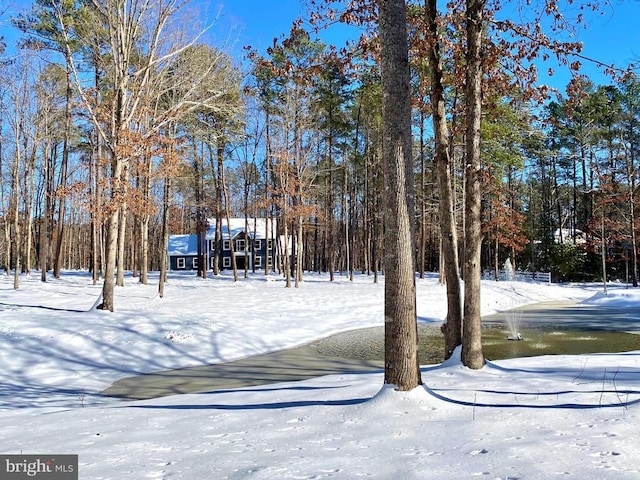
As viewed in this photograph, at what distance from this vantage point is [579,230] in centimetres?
4103

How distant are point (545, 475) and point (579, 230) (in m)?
44.2

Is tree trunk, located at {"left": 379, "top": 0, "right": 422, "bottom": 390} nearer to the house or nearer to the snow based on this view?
the snow

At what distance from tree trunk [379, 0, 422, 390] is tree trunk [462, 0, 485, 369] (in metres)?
2.06

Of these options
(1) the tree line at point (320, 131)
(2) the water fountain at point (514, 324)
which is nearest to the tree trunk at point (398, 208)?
(1) the tree line at point (320, 131)

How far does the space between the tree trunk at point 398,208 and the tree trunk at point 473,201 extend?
6.76ft

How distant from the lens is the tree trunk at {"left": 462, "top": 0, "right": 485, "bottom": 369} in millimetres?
6414

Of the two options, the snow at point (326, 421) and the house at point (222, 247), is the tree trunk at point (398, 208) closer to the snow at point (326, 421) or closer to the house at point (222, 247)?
the snow at point (326, 421)

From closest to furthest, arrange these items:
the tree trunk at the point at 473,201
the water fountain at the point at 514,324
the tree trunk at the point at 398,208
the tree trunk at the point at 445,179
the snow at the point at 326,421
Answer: the snow at the point at 326,421, the tree trunk at the point at 398,208, the tree trunk at the point at 473,201, the tree trunk at the point at 445,179, the water fountain at the point at 514,324

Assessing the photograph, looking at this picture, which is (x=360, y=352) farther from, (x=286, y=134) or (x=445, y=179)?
(x=286, y=134)

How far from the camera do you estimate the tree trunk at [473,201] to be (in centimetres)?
641

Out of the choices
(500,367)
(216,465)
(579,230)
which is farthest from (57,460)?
(579,230)

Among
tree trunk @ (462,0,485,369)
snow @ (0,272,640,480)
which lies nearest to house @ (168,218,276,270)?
snow @ (0,272,640,480)

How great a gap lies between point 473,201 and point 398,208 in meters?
2.42

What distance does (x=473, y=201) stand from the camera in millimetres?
6609
